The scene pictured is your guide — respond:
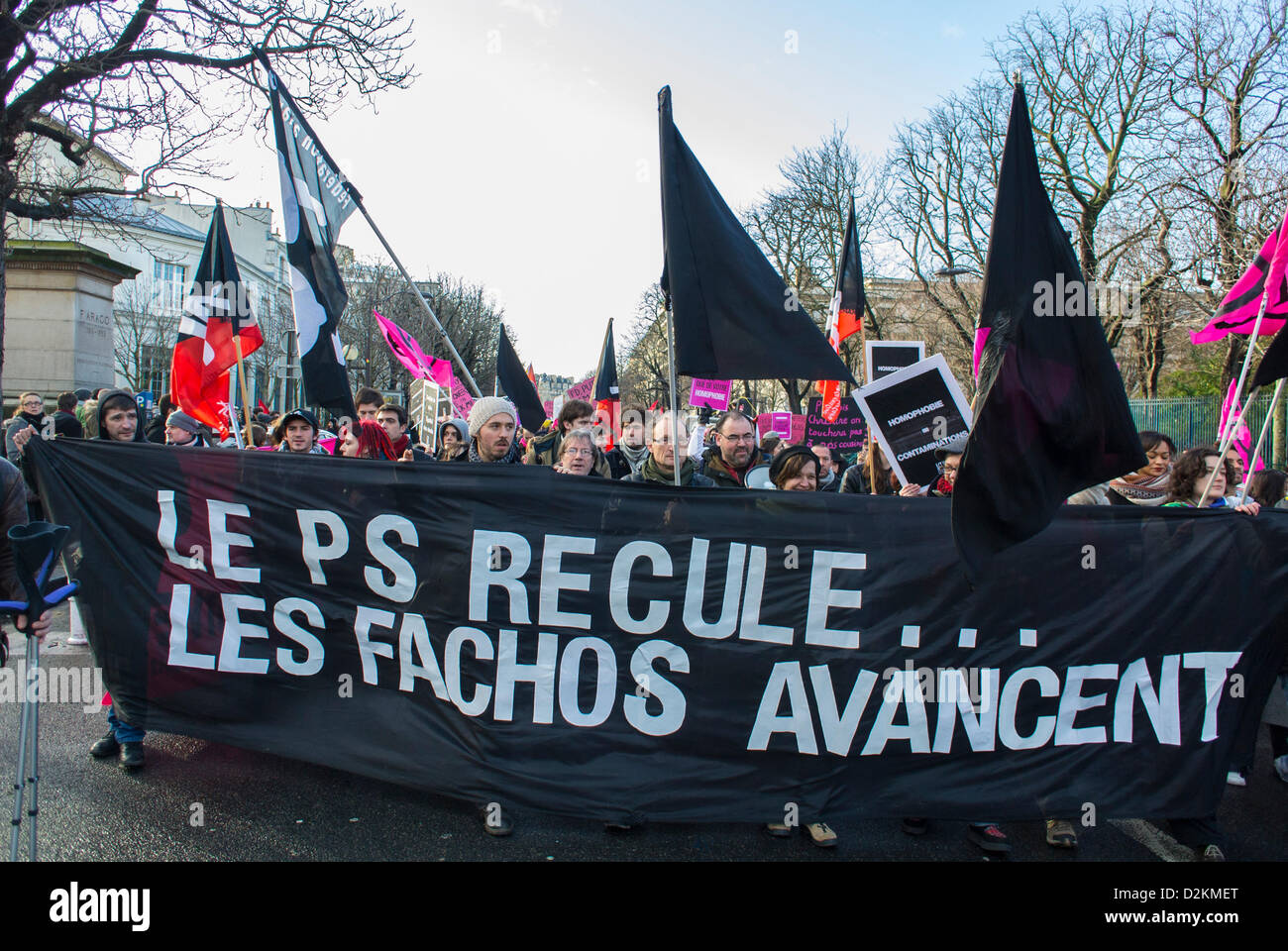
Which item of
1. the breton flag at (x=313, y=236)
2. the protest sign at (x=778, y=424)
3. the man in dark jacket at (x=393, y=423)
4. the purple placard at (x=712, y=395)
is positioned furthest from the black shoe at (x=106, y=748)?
the protest sign at (x=778, y=424)

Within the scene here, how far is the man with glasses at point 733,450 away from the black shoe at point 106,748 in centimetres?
348

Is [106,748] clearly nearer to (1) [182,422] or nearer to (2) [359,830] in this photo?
(2) [359,830]

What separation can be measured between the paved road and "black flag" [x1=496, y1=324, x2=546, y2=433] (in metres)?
6.86

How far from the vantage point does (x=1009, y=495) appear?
3.31m

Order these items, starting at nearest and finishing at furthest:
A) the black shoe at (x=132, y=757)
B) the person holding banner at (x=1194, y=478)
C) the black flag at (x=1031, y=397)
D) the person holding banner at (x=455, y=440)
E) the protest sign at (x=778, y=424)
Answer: the black flag at (x=1031, y=397), the black shoe at (x=132, y=757), the person holding banner at (x=1194, y=478), the person holding banner at (x=455, y=440), the protest sign at (x=778, y=424)

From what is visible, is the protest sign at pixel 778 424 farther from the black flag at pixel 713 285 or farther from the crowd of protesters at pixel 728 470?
the black flag at pixel 713 285

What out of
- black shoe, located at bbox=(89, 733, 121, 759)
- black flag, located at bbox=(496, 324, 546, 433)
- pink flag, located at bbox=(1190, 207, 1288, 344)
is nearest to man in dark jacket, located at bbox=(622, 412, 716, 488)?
pink flag, located at bbox=(1190, 207, 1288, 344)

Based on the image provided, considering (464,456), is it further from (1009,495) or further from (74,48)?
(74,48)

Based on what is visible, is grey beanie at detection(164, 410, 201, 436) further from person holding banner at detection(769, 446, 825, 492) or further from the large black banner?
person holding banner at detection(769, 446, 825, 492)

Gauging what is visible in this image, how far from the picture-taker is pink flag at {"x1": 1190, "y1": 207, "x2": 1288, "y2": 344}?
4.39m

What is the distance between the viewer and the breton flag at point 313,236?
503 centimetres

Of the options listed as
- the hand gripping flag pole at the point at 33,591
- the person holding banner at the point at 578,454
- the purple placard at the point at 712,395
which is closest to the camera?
the hand gripping flag pole at the point at 33,591
